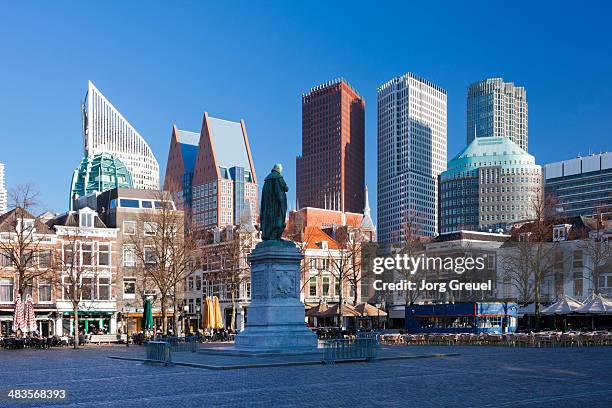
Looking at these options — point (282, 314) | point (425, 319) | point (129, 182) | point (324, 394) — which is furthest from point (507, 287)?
point (129, 182)

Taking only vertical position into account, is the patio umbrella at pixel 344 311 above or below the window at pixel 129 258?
below

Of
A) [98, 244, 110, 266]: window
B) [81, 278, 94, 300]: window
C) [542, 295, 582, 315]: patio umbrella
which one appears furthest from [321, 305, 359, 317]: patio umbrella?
[98, 244, 110, 266]: window

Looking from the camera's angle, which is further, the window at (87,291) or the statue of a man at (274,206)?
the window at (87,291)

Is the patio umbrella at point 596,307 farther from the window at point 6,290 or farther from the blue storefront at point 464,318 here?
the window at point 6,290

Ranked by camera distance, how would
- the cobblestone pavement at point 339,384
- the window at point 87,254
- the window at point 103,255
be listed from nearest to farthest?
the cobblestone pavement at point 339,384 < the window at point 87,254 < the window at point 103,255

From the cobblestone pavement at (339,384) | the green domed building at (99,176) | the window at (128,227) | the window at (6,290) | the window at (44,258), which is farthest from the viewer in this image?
the green domed building at (99,176)

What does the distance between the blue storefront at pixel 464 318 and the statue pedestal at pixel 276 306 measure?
27673 millimetres

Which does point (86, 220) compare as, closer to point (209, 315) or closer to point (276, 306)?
point (209, 315)

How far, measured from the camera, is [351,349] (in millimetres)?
30531

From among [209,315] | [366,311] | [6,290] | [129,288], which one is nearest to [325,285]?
[129,288]

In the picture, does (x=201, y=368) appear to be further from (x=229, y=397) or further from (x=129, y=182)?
(x=129, y=182)

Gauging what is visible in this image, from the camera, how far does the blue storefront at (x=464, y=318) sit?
5769 cm

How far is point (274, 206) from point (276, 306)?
4559mm

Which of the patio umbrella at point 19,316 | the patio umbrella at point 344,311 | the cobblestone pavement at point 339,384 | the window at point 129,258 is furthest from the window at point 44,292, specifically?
the cobblestone pavement at point 339,384
